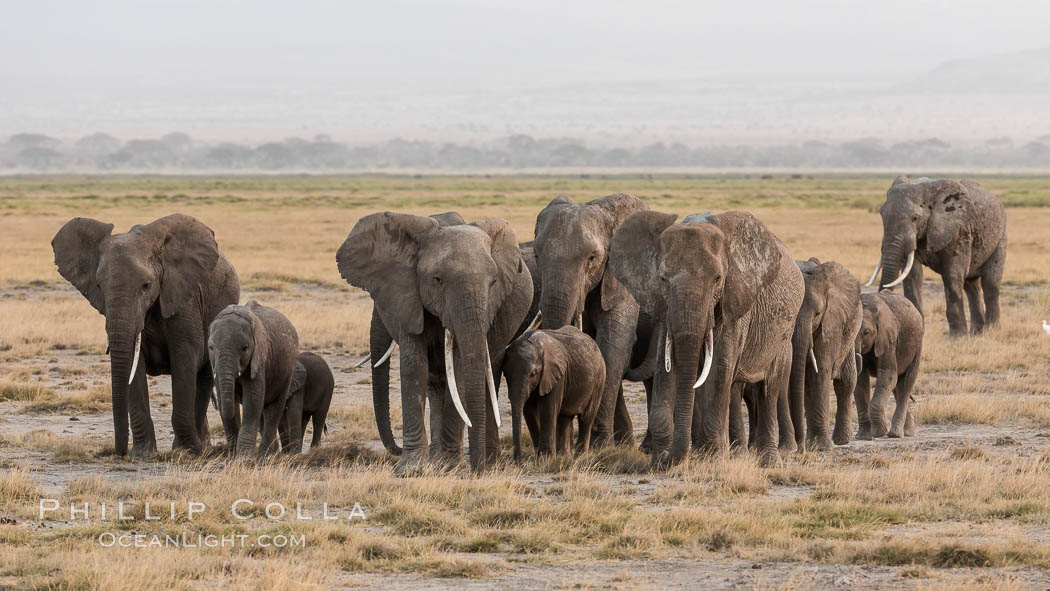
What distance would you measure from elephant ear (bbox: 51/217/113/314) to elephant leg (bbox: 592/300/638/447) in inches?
181

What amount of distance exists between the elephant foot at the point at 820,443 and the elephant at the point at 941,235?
27.4 feet

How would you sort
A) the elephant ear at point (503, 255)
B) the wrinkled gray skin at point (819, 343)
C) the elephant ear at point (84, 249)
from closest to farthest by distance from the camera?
the elephant ear at point (503, 255)
the elephant ear at point (84, 249)
the wrinkled gray skin at point (819, 343)

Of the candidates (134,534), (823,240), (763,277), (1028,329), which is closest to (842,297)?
(763,277)

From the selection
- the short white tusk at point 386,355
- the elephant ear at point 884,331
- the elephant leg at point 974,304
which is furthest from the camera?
the elephant leg at point 974,304

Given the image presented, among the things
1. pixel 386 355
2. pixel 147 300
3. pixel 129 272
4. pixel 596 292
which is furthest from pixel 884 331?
pixel 129 272

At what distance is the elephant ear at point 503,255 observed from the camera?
11.3 meters

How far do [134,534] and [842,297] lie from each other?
7.04 m

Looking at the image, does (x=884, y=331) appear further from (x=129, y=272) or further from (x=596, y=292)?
(x=129, y=272)

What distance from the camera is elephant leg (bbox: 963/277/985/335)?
22.8 metres

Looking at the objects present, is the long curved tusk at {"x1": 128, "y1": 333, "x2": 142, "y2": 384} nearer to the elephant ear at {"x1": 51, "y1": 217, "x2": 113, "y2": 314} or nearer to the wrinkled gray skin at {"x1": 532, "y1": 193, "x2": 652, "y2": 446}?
the elephant ear at {"x1": 51, "y1": 217, "x2": 113, "y2": 314}

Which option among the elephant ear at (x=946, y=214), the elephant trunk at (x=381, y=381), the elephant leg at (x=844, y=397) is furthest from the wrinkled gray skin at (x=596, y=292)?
the elephant ear at (x=946, y=214)

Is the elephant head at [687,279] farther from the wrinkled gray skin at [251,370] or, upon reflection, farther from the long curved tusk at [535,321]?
the wrinkled gray skin at [251,370]

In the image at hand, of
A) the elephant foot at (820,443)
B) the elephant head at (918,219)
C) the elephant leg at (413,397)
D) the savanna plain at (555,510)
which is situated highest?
the elephant head at (918,219)

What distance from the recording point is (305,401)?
523 inches
